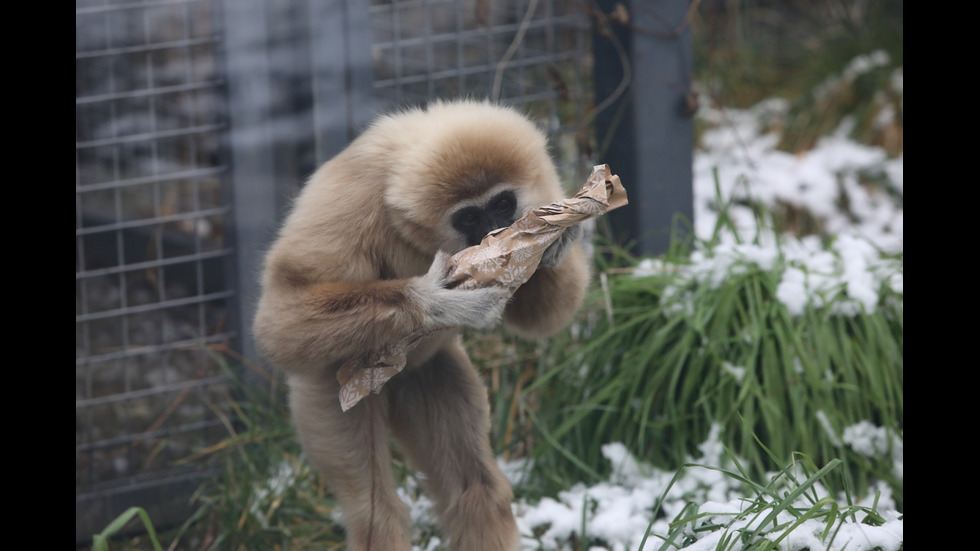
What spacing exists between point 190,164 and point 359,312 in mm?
2323

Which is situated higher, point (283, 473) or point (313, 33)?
point (313, 33)

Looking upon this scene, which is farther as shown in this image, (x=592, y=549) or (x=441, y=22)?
(x=441, y=22)

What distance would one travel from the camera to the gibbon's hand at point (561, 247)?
2.39 metres

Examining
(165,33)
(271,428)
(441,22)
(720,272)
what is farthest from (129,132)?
(720,272)

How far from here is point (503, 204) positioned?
7.89 ft

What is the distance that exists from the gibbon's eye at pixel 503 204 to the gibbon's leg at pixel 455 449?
21.7 inches

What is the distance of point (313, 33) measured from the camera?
369 cm

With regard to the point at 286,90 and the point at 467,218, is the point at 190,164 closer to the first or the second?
the point at 286,90

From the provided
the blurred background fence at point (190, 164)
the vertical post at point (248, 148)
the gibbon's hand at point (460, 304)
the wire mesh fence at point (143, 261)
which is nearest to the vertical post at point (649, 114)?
the blurred background fence at point (190, 164)

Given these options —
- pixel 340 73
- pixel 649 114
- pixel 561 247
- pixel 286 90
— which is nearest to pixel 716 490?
pixel 561 247
